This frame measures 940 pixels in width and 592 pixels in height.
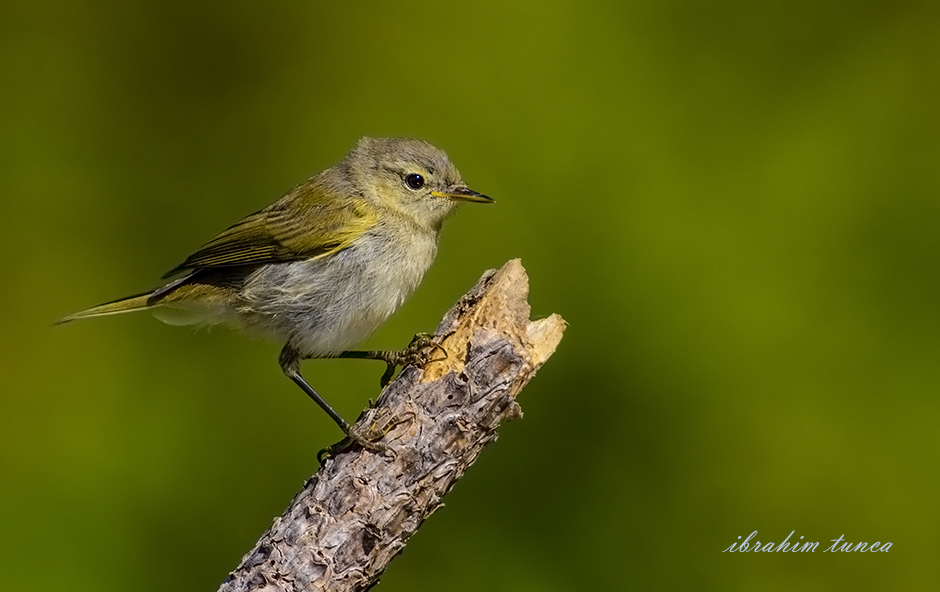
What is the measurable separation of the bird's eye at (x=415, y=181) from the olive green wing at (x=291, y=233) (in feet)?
0.70

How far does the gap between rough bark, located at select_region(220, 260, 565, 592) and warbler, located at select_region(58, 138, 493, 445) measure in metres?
0.60

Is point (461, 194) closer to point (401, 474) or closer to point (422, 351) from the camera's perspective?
point (422, 351)

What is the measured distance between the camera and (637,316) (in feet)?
13.2

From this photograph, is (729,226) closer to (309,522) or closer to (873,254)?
(873,254)

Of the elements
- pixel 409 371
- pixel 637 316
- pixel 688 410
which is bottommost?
pixel 409 371

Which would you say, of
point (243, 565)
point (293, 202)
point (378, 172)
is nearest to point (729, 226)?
point (378, 172)

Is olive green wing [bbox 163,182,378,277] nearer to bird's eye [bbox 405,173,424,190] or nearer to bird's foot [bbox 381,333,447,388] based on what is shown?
bird's eye [bbox 405,173,424,190]

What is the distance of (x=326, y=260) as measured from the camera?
3.43 meters

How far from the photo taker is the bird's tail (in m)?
3.55

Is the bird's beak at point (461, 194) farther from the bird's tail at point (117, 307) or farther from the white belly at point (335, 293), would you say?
the bird's tail at point (117, 307)

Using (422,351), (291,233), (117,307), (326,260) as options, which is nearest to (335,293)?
(326,260)

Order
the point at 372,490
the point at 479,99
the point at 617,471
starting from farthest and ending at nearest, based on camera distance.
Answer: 1. the point at 479,99
2. the point at 617,471
3. the point at 372,490

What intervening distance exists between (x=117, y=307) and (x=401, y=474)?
158 centimetres

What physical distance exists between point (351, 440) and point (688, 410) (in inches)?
69.6
